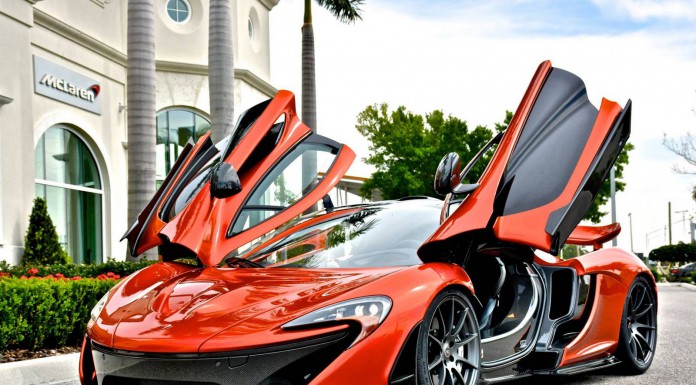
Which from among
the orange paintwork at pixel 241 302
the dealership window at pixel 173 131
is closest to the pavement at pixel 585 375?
the orange paintwork at pixel 241 302

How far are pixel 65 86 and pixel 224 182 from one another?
17049mm

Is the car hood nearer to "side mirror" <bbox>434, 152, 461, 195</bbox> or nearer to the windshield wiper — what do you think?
the windshield wiper

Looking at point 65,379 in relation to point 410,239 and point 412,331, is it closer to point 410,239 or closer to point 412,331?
point 410,239

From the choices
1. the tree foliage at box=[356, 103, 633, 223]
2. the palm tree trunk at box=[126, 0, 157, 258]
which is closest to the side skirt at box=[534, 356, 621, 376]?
the palm tree trunk at box=[126, 0, 157, 258]

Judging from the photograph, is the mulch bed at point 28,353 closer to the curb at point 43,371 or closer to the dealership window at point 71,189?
the curb at point 43,371

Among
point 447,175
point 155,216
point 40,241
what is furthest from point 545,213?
point 40,241

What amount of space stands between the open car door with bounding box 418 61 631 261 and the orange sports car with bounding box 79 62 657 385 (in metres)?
0.01

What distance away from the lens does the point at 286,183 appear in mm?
5824

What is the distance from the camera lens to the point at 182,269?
5.14 metres

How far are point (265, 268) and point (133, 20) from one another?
34.2 ft

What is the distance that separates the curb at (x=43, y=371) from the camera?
6.35 meters

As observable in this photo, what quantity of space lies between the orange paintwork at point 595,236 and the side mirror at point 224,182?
2654 millimetres

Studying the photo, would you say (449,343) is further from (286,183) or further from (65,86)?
(65,86)

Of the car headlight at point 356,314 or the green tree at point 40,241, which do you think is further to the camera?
the green tree at point 40,241
